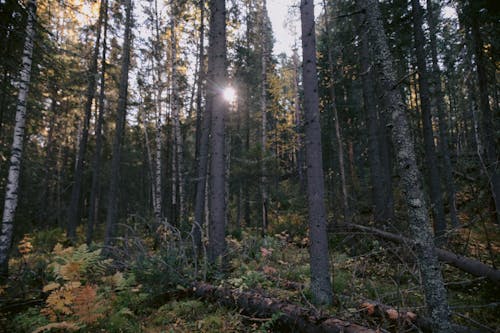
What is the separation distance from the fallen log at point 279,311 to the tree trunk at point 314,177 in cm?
97

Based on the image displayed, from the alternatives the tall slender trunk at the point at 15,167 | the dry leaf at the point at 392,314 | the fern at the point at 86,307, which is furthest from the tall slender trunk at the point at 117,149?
the dry leaf at the point at 392,314

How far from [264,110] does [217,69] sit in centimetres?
895

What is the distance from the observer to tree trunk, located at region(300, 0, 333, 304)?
510cm

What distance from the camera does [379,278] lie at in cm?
725

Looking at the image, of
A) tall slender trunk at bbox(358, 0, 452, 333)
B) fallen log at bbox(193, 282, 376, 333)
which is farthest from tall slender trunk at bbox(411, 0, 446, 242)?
fallen log at bbox(193, 282, 376, 333)

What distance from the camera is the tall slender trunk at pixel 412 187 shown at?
3107mm

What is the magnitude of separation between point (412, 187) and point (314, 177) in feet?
6.98

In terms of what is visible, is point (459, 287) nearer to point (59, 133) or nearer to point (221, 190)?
point (221, 190)

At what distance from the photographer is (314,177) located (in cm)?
538

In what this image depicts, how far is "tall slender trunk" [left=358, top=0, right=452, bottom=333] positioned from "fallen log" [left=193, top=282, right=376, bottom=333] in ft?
2.73

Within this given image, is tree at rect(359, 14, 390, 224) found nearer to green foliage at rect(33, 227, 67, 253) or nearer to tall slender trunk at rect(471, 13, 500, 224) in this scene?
tall slender trunk at rect(471, 13, 500, 224)

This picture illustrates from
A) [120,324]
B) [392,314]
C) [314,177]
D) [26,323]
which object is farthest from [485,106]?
[26,323]

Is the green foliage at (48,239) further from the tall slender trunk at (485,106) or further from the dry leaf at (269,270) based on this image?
the tall slender trunk at (485,106)

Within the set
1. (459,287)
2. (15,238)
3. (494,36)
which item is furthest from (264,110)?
(15,238)
